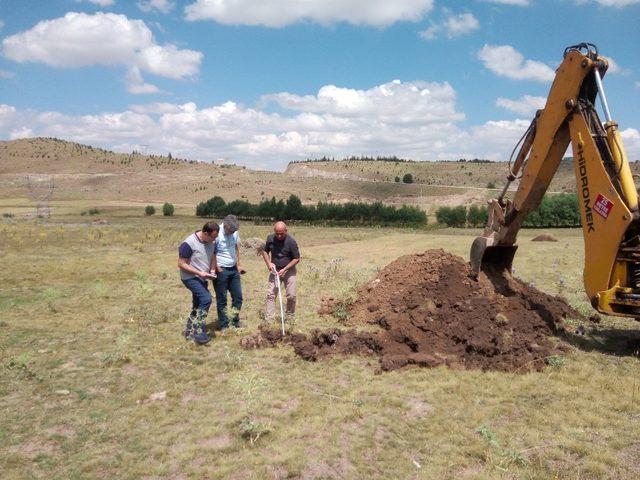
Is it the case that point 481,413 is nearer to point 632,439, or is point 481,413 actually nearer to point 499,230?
point 632,439

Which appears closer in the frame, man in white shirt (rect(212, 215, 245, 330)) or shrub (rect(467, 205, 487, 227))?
man in white shirt (rect(212, 215, 245, 330))

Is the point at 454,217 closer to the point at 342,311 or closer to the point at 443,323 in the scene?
the point at 342,311

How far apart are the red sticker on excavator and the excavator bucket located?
2.15m

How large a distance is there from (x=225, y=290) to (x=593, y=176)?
6.16 m

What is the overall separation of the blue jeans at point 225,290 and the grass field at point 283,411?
40 cm

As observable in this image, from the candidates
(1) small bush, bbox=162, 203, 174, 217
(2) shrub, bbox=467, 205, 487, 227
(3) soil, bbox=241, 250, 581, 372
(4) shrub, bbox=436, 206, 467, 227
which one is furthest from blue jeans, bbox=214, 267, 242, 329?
(1) small bush, bbox=162, 203, 174, 217

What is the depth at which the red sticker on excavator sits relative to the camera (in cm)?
640

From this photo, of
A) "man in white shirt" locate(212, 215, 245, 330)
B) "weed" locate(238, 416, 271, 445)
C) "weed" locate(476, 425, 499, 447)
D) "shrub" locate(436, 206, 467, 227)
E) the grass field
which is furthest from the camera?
"shrub" locate(436, 206, 467, 227)

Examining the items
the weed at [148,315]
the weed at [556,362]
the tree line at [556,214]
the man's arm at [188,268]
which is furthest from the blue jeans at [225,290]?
the tree line at [556,214]

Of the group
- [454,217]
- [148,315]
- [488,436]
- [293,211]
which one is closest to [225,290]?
[148,315]

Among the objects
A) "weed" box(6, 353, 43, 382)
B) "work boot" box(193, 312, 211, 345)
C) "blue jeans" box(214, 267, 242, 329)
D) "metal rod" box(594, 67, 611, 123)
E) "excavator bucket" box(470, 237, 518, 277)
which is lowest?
"weed" box(6, 353, 43, 382)

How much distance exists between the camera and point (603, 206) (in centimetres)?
649

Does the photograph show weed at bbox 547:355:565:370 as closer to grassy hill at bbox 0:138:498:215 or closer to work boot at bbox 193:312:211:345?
work boot at bbox 193:312:211:345

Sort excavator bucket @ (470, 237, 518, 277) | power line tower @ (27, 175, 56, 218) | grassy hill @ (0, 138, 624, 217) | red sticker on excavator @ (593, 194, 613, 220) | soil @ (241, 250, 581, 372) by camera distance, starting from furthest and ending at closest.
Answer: grassy hill @ (0, 138, 624, 217), power line tower @ (27, 175, 56, 218), excavator bucket @ (470, 237, 518, 277), soil @ (241, 250, 581, 372), red sticker on excavator @ (593, 194, 613, 220)
